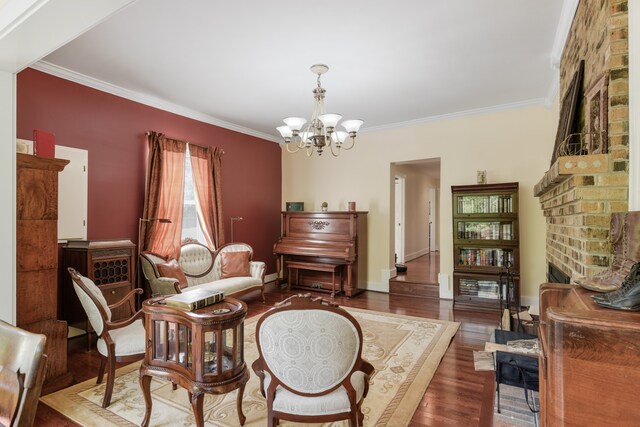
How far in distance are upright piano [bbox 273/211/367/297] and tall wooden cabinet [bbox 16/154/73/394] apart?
347 centimetres

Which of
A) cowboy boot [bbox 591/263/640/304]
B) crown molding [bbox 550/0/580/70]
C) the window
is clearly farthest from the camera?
the window

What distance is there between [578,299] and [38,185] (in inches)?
139

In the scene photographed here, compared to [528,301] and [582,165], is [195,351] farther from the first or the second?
[528,301]

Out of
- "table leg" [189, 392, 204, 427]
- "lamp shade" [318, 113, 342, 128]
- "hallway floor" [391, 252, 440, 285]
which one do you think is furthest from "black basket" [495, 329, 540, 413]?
"hallway floor" [391, 252, 440, 285]

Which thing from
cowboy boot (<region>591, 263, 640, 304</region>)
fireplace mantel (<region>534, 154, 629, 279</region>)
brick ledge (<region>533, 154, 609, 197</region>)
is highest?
brick ledge (<region>533, 154, 609, 197</region>)

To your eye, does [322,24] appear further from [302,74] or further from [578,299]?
[578,299]

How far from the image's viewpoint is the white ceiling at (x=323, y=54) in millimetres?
2578

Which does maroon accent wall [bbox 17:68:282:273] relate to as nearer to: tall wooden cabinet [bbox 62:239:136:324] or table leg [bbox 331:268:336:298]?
tall wooden cabinet [bbox 62:239:136:324]

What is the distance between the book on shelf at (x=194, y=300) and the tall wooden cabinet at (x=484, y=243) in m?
3.79

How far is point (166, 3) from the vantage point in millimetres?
2455

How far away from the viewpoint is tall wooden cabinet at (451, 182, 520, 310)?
4668 mm

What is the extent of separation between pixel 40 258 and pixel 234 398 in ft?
6.25

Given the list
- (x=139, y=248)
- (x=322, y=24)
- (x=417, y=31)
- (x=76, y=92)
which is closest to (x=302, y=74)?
(x=322, y=24)

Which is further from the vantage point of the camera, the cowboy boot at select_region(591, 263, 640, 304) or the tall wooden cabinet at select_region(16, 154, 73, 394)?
the tall wooden cabinet at select_region(16, 154, 73, 394)
